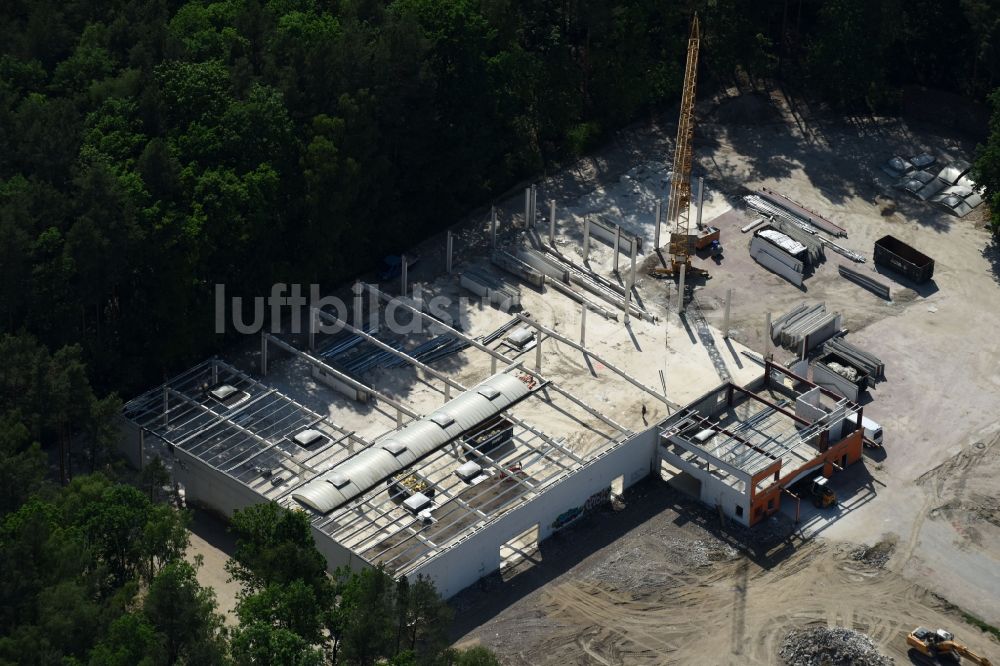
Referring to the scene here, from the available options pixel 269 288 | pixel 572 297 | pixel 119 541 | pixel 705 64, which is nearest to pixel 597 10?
pixel 705 64

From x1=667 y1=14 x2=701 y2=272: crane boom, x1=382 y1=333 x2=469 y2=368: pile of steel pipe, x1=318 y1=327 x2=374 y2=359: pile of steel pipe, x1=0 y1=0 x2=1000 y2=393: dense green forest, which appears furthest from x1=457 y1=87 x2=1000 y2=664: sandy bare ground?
x1=318 y1=327 x2=374 y2=359: pile of steel pipe

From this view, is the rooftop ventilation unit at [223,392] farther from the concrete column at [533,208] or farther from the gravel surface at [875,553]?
the gravel surface at [875,553]

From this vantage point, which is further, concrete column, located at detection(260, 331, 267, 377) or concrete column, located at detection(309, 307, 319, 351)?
concrete column, located at detection(309, 307, 319, 351)

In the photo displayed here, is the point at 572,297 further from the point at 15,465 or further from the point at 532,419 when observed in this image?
the point at 15,465

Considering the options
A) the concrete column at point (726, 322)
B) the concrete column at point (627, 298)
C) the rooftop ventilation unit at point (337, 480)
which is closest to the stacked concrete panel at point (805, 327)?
the concrete column at point (726, 322)

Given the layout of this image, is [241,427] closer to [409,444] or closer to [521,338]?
[409,444]

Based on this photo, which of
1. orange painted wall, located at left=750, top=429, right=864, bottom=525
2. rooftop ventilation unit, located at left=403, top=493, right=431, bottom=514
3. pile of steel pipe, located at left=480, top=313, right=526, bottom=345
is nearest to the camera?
rooftop ventilation unit, located at left=403, top=493, right=431, bottom=514

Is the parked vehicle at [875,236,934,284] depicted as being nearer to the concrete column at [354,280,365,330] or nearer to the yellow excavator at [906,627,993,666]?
the concrete column at [354,280,365,330]
